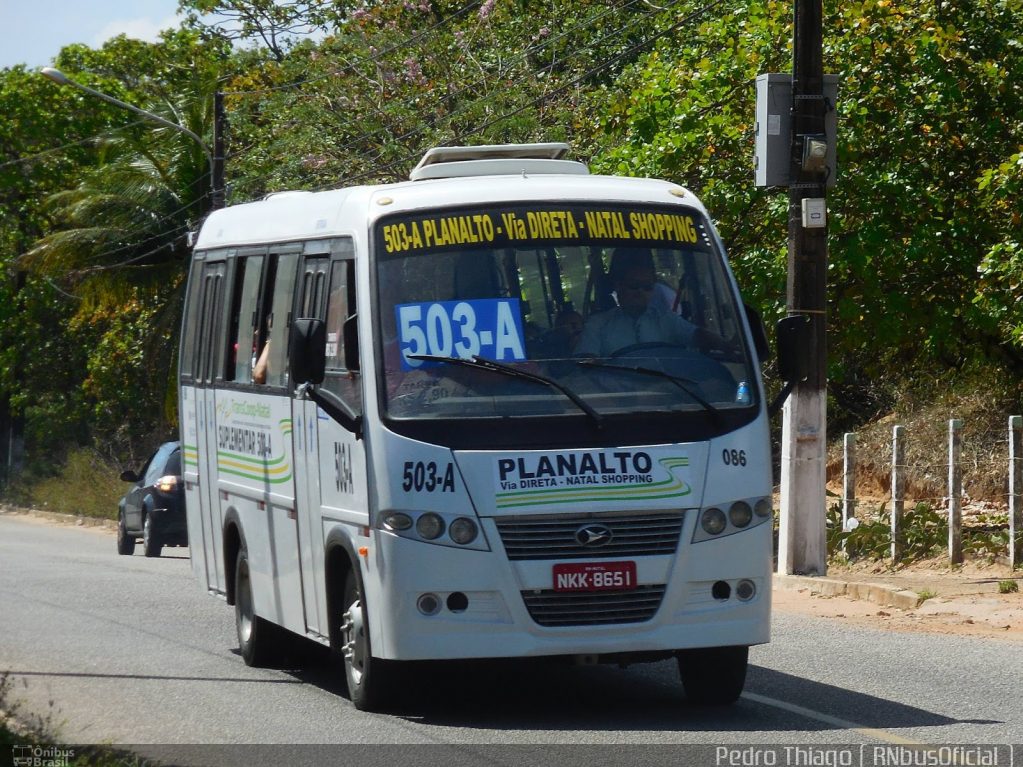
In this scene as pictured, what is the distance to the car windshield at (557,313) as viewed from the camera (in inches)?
339

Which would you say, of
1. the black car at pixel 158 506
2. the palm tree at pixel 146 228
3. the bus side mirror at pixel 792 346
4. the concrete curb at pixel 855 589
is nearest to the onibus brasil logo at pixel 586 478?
the bus side mirror at pixel 792 346

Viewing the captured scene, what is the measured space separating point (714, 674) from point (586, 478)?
139cm

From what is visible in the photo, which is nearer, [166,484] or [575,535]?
[575,535]

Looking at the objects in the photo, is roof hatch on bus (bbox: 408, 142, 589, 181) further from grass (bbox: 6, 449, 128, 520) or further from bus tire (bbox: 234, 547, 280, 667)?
grass (bbox: 6, 449, 128, 520)

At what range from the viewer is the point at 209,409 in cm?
1238

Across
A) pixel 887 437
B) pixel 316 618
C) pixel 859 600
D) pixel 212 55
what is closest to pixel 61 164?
pixel 212 55

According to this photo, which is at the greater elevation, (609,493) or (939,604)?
(609,493)

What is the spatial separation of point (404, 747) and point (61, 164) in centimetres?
4031

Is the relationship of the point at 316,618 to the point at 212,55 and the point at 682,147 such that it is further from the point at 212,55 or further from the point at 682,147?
the point at 212,55

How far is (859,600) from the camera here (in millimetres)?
14438

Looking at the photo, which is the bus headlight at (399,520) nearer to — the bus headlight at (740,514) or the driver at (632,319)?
the driver at (632,319)

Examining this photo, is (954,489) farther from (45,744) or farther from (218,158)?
(218,158)

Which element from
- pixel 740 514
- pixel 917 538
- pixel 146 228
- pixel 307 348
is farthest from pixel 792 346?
pixel 146 228

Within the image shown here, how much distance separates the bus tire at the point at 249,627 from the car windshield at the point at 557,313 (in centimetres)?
329
